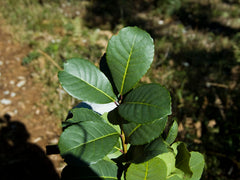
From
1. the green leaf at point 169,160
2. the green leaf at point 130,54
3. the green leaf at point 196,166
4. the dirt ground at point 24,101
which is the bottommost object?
the dirt ground at point 24,101

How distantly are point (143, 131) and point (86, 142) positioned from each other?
19cm

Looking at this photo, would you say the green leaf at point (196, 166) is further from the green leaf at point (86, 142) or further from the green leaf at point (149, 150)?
the green leaf at point (86, 142)

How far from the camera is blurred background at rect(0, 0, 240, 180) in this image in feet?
8.80

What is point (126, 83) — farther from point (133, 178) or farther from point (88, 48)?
point (88, 48)

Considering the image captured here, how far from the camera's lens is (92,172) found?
2.38 feet

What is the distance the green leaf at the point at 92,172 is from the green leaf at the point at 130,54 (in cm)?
27

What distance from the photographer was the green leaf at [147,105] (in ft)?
2.02

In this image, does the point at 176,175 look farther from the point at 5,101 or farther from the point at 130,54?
the point at 5,101

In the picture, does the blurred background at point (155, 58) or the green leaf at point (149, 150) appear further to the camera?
the blurred background at point (155, 58)

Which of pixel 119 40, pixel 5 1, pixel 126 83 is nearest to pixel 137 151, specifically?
pixel 126 83

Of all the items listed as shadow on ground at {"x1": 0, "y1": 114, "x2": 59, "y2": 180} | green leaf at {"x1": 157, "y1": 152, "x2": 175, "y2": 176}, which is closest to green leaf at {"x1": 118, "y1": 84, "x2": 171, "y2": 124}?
green leaf at {"x1": 157, "y1": 152, "x2": 175, "y2": 176}

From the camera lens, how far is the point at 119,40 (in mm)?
Result: 750

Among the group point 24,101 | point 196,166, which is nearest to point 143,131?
point 196,166

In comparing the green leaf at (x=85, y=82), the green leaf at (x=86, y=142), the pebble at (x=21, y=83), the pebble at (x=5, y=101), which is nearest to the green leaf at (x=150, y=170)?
the green leaf at (x=86, y=142)
